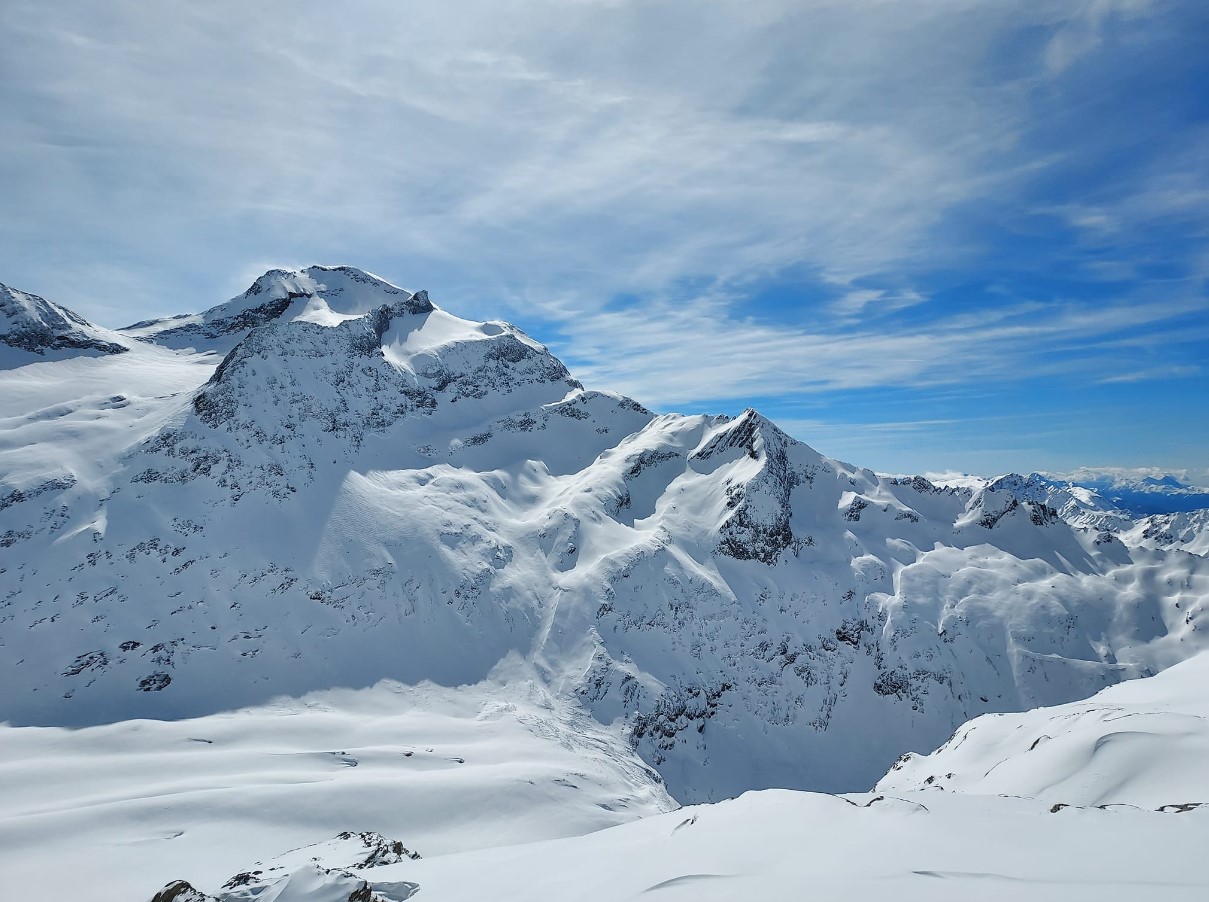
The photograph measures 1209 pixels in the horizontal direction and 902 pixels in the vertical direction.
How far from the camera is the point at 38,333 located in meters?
123

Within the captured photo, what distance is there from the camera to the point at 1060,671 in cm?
11244

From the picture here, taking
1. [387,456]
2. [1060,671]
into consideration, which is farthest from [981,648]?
[387,456]

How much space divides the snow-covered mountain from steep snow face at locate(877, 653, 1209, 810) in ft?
157

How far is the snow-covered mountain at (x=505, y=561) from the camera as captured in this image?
81688mm

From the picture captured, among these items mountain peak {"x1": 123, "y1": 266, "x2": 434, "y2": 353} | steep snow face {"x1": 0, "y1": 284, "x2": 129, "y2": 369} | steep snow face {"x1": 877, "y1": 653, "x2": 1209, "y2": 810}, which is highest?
mountain peak {"x1": 123, "y1": 266, "x2": 434, "y2": 353}

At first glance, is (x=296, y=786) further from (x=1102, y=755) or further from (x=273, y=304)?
(x=273, y=304)

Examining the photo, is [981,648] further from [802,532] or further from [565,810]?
[565,810]

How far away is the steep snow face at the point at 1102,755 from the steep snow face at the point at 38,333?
535 ft

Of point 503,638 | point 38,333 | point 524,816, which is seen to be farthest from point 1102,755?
point 38,333

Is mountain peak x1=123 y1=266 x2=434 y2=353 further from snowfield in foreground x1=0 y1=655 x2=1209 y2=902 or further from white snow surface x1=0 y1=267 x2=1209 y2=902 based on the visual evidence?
snowfield in foreground x1=0 y1=655 x2=1209 y2=902

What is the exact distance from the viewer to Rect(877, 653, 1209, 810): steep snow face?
70.9 ft

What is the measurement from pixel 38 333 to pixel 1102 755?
567 feet

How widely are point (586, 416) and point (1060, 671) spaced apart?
Result: 109 m

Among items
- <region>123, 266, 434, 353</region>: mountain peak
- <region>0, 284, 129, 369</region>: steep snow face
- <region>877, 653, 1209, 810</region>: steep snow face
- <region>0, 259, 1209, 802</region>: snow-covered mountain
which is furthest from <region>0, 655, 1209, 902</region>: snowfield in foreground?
<region>123, 266, 434, 353</region>: mountain peak
